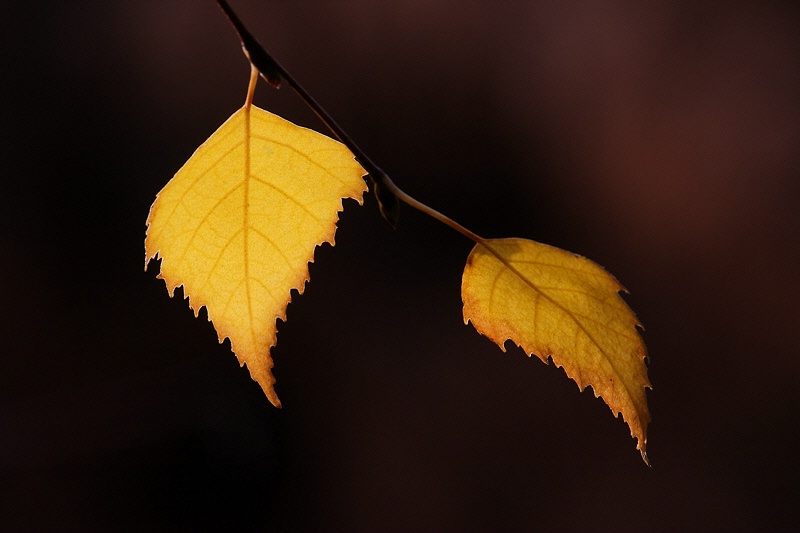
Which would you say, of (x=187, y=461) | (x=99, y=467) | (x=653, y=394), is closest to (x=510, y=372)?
(x=653, y=394)

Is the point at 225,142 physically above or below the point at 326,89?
below

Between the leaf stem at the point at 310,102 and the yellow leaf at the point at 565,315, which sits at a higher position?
the leaf stem at the point at 310,102

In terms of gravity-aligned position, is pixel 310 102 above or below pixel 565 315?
above

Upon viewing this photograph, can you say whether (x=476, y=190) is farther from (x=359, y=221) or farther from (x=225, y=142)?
(x=225, y=142)

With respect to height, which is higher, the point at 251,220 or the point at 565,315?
the point at 251,220
